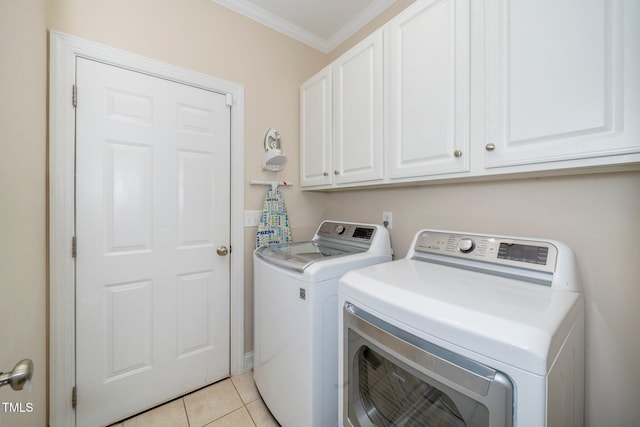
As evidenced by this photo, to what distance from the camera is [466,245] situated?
116cm

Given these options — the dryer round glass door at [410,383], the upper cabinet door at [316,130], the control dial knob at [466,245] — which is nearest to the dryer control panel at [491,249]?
the control dial knob at [466,245]

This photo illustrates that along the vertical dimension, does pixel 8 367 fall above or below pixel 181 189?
below

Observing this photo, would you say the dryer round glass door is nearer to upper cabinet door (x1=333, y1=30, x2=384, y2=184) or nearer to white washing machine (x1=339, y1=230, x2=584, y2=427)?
white washing machine (x1=339, y1=230, x2=584, y2=427)

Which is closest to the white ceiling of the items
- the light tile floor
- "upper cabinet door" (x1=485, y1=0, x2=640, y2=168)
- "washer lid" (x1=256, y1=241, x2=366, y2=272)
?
"upper cabinet door" (x1=485, y1=0, x2=640, y2=168)

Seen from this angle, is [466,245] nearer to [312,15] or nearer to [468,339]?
[468,339]

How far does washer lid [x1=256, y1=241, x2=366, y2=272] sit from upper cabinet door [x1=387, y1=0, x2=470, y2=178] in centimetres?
59

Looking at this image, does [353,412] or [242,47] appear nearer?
[353,412]

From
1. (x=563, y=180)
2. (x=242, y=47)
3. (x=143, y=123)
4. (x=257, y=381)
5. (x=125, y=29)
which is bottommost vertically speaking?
(x=257, y=381)

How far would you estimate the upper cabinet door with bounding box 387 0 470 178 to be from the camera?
42.9 inches

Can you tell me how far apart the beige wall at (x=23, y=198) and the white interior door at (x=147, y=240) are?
17cm

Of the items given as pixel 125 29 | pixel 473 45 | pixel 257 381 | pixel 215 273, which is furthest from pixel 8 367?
pixel 473 45

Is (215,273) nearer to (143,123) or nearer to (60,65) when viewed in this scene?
(143,123)

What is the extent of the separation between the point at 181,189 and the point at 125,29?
3.18ft

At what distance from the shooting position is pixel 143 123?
1515 millimetres
